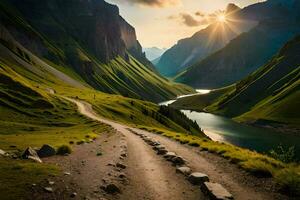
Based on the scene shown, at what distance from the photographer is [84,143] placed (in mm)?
51219

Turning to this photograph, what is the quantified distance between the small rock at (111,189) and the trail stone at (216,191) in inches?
209

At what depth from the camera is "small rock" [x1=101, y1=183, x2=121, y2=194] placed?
854 inches

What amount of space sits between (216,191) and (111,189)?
6.26m

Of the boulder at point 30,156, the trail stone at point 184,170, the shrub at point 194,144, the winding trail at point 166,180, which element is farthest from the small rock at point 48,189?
the shrub at point 194,144

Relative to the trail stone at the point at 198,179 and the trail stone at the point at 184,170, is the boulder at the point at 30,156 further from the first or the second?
the trail stone at the point at 198,179

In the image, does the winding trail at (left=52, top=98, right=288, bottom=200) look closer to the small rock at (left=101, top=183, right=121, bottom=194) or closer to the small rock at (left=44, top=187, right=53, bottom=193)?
the small rock at (left=101, top=183, right=121, bottom=194)

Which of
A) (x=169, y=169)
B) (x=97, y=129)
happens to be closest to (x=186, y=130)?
(x=97, y=129)

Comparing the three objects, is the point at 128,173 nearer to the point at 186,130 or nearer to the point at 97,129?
the point at 97,129

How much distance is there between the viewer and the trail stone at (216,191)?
2009 cm

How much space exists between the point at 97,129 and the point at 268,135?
129m

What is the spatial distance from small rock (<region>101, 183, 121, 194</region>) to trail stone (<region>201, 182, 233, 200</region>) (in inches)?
209

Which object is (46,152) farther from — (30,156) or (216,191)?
Answer: (216,191)

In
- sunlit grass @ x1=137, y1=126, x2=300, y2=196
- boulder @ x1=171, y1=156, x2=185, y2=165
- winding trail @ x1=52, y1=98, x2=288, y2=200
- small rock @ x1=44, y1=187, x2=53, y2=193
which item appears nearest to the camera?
small rock @ x1=44, y1=187, x2=53, y2=193

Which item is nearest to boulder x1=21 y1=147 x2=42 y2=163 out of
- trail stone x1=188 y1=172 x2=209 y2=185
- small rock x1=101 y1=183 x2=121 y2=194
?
small rock x1=101 y1=183 x2=121 y2=194
